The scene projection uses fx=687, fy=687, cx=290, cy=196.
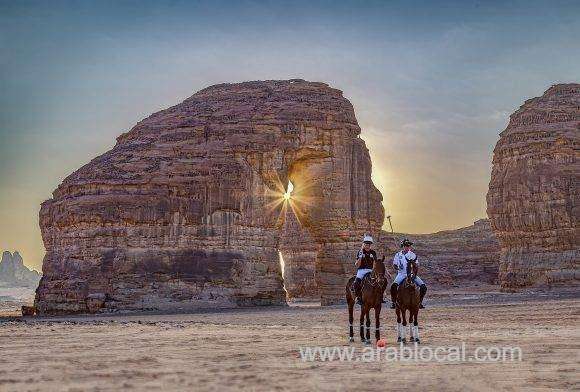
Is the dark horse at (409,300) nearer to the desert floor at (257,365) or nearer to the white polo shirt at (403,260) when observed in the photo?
the white polo shirt at (403,260)

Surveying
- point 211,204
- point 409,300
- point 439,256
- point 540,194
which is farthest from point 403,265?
point 439,256

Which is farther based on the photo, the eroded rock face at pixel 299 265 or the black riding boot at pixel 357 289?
the eroded rock face at pixel 299 265

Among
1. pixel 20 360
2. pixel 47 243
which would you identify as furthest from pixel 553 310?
pixel 47 243

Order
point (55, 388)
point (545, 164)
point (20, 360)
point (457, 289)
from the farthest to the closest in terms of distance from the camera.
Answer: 1. point (457, 289)
2. point (545, 164)
3. point (20, 360)
4. point (55, 388)

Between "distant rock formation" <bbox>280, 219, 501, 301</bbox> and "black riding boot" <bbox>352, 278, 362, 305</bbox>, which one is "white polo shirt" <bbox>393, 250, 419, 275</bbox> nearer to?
"black riding boot" <bbox>352, 278, 362, 305</bbox>

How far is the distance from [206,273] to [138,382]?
33645 mm

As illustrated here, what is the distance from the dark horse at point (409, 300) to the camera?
16859 mm

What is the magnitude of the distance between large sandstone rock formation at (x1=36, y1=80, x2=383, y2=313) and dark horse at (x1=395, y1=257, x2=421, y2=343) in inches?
1056

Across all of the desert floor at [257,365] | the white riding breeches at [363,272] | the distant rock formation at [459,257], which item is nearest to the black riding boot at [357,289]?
the white riding breeches at [363,272]

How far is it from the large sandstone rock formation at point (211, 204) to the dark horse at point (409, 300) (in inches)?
1056

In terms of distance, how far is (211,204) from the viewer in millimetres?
45094

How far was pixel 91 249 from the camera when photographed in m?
42.8

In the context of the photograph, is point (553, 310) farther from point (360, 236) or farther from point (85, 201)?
point (85, 201)

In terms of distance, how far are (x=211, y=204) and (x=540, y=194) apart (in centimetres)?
3049
